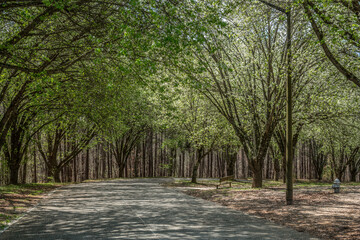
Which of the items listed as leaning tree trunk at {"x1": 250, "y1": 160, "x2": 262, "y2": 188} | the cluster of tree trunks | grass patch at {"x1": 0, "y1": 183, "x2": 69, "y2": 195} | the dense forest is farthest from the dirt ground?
the cluster of tree trunks

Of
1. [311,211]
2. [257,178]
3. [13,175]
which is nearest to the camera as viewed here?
[311,211]

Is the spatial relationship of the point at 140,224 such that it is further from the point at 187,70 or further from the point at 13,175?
the point at 13,175

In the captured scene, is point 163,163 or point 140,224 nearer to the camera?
point 140,224

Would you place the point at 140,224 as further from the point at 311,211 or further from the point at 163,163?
the point at 163,163

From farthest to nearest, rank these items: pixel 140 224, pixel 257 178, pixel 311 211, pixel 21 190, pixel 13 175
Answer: pixel 13 175, pixel 257 178, pixel 21 190, pixel 311 211, pixel 140 224

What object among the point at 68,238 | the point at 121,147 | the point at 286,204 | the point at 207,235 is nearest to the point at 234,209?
the point at 286,204

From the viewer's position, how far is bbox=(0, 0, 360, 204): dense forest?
10297 mm

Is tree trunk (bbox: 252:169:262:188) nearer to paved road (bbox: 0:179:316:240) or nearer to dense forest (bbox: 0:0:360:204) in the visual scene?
dense forest (bbox: 0:0:360:204)

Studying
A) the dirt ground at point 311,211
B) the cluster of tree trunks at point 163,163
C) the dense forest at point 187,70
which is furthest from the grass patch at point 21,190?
the cluster of tree trunks at point 163,163

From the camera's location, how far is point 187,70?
12.0m

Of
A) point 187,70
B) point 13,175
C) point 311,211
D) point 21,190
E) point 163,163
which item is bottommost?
point 163,163

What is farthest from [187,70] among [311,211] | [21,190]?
[21,190]

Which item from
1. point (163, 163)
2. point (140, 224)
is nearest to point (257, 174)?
point (140, 224)

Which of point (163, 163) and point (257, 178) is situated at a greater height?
point (257, 178)
